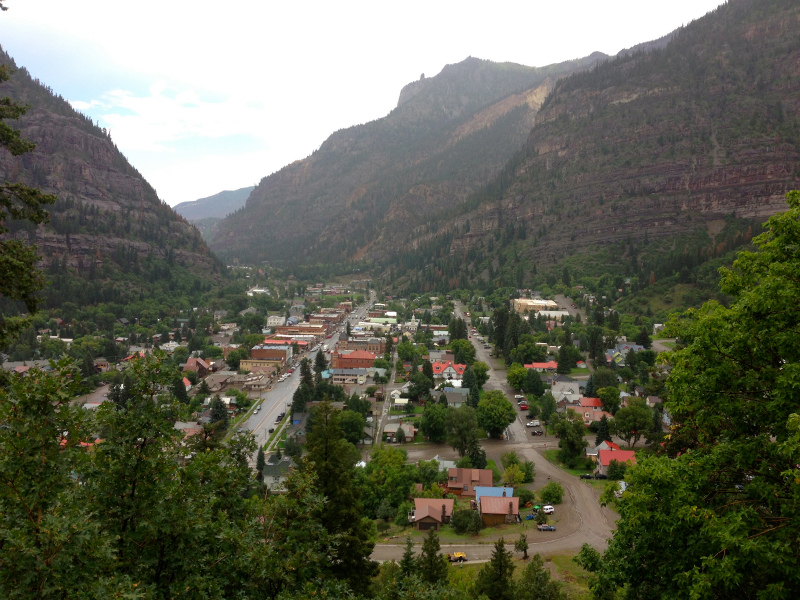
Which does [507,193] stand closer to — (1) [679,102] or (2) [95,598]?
(1) [679,102]

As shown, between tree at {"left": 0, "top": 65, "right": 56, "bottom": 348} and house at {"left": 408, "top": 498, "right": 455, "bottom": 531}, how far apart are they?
26.3m

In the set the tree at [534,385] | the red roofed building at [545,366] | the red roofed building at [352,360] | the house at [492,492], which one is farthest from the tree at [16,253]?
the red roofed building at [352,360]

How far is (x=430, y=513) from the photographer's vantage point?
102ft

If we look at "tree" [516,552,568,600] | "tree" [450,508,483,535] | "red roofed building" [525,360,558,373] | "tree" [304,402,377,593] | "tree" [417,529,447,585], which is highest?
"tree" [304,402,377,593]

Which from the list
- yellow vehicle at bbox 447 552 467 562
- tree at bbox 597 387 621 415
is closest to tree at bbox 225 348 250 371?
tree at bbox 597 387 621 415

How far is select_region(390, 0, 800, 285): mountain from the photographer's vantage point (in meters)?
121

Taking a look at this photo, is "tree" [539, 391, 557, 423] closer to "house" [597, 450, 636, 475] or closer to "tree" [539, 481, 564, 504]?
"house" [597, 450, 636, 475]

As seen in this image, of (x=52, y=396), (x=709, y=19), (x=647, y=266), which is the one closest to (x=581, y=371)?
(x=647, y=266)

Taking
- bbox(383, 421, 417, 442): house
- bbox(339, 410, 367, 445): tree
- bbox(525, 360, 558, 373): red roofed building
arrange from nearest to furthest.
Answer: bbox(339, 410, 367, 445): tree
bbox(383, 421, 417, 442): house
bbox(525, 360, 558, 373): red roofed building

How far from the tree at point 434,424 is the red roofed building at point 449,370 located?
54.7 ft

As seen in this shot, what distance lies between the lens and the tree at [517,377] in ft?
189

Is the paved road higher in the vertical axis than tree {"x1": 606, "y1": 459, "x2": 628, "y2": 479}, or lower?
lower

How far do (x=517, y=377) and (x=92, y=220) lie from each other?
119m

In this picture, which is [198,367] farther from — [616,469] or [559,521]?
Answer: [616,469]
